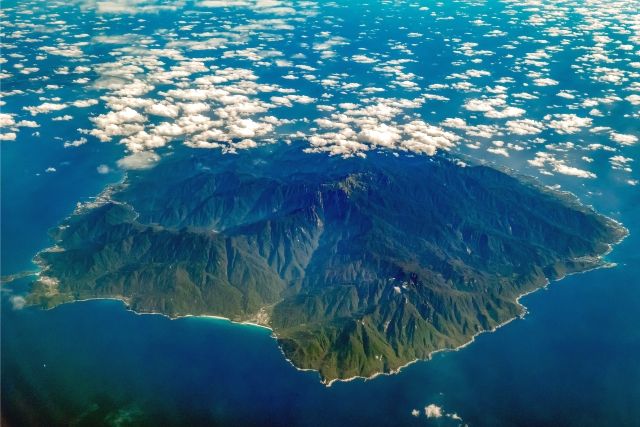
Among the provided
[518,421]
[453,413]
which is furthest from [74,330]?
[518,421]

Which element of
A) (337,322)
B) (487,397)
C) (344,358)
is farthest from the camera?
(337,322)

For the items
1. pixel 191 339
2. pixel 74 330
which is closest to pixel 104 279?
pixel 74 330

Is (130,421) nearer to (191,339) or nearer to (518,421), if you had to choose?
(191,339)

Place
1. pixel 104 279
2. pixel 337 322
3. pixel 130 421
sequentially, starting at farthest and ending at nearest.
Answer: pixel 104 279
pixel 337 322
pixel 130 421

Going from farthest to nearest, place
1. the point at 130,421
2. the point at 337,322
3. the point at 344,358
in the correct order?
the point at 337,322
the point at 344,358
the point at 130,421

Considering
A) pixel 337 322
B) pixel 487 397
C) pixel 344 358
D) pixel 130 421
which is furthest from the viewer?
pixel 337 322

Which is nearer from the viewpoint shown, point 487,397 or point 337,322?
point 487,397

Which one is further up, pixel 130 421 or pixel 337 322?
pixel 130 421

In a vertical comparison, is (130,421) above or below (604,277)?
above

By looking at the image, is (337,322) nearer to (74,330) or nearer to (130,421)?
(130,421)
